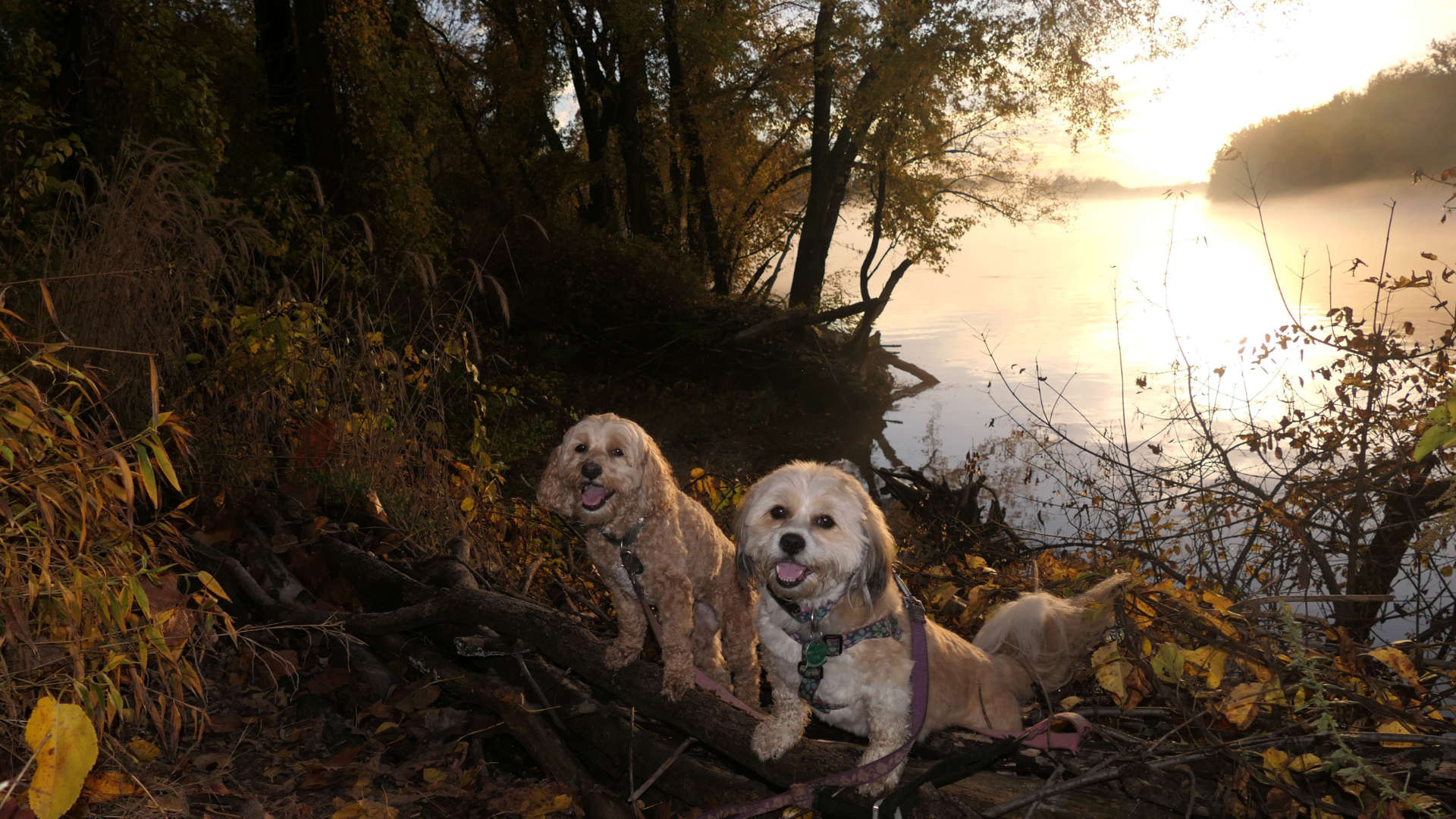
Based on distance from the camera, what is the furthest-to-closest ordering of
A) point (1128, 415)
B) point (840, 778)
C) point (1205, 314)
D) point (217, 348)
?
point (1128, 415) → point (1205, 314) → point (217, 348) → point (840, 778)

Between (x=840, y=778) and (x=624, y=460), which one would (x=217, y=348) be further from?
(x=840, y=778)

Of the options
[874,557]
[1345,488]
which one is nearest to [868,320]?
[1345,488]

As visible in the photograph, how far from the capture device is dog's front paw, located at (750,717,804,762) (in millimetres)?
3084

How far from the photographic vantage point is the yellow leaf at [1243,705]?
2.89 meters

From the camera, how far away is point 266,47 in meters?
13.1

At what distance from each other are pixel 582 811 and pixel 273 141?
1349 cm

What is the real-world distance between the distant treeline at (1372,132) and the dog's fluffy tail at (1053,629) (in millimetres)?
5798

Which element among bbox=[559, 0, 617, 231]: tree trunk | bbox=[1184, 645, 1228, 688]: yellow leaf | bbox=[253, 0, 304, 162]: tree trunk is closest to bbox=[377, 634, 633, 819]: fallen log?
bbox=[1184, 645, 1228, 688]: yellow leaf

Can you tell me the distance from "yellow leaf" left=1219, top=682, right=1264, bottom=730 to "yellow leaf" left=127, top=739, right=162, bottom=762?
13.5 feet

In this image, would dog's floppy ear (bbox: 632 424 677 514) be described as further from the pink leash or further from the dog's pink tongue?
the pink leash

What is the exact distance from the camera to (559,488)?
4207 mm

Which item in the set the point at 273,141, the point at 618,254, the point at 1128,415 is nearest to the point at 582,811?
the point at 273,141

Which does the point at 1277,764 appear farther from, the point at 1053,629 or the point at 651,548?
the point at 651,548

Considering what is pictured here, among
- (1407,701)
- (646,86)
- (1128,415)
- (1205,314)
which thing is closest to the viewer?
(1407,701)
